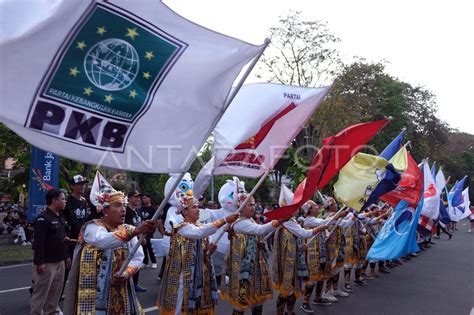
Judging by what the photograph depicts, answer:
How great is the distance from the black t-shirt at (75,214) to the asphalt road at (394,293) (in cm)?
127

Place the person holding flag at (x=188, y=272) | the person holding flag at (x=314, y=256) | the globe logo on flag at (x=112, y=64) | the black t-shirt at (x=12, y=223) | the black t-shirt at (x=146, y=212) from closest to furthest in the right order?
the globe logo on flag at (x=112, y=64) → the person holding flag at (x=188, y=272) → the person holding flag at (x=314, y=256) → the black t-shirt at (x=146, y=212) → the black t-shirt at (x=12, y=223)

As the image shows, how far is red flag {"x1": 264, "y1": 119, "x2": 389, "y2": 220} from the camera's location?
19.4 ft

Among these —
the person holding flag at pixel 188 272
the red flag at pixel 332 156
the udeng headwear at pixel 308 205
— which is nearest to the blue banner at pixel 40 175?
the udeng headwear at pixel 308 205

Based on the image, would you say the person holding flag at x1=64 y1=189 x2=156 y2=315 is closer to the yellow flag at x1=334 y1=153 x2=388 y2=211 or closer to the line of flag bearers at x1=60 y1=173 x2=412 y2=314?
the line of flag bearers at x1=60 y1=173 x2=412 y2=314

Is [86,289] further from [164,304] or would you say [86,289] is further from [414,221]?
[414,221]

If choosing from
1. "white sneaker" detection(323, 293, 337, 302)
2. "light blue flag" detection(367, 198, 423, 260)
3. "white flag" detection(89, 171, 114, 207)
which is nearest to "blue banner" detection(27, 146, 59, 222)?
"white sneaker" detection(323, 293, 337, 302)

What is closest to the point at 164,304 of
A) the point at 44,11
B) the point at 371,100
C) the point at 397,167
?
the point at 44,11

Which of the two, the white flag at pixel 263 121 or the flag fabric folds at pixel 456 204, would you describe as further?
the flag fabric folds at pixel 456 204

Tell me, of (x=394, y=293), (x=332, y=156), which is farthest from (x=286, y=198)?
(x=394, y=293)

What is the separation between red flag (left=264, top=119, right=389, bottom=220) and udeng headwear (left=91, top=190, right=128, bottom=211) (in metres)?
2.00

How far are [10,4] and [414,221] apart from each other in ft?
25.3

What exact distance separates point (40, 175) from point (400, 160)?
24.0ft

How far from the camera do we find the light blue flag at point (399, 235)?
8.91 metres

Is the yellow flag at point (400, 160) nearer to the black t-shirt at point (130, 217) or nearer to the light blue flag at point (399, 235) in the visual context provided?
the light blue flag at point (399, 235)
